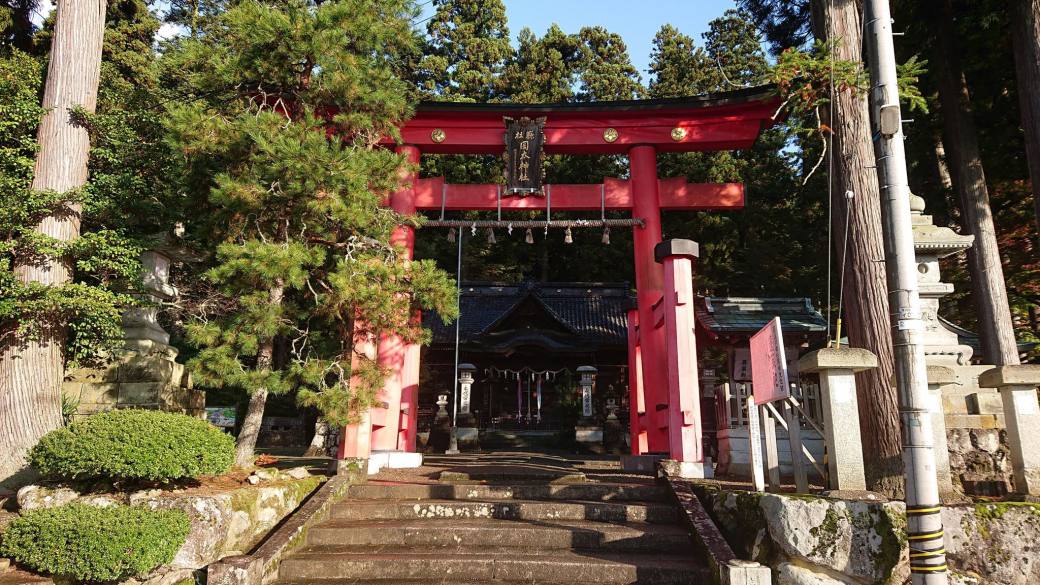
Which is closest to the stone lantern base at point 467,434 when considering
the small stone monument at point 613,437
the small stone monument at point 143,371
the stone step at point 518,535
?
the small stone monument at point 613,437

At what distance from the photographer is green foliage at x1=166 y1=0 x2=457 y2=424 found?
6105 mm

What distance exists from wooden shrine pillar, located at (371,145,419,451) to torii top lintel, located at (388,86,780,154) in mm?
586

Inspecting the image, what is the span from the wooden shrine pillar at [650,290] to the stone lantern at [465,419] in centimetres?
780

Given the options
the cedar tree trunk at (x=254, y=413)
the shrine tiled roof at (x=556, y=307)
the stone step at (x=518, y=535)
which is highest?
the shrine tiled roof at (x=556, y=307)

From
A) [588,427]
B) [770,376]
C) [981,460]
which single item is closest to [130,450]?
[770,376]

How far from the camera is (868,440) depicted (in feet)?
17.5

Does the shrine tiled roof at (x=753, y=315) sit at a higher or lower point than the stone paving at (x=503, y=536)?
higher

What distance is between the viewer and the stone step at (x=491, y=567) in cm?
457

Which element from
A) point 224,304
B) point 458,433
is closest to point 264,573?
point 224,304

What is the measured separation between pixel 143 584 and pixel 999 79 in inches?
622

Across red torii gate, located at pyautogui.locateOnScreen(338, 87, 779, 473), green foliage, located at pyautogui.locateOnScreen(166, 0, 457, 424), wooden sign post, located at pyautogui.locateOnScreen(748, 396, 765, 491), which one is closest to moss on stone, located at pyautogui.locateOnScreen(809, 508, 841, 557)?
wooden sign post, located at pyautogui.locateOnScreen(748, 396, 765, 491)

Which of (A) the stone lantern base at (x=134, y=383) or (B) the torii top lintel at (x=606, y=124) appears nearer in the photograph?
(A) the stone lantern base at (x=134, y=383)

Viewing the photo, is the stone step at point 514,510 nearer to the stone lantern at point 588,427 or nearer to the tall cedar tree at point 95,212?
the tall cedar tree at point 95,212

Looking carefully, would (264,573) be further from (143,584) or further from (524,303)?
(524,303)
